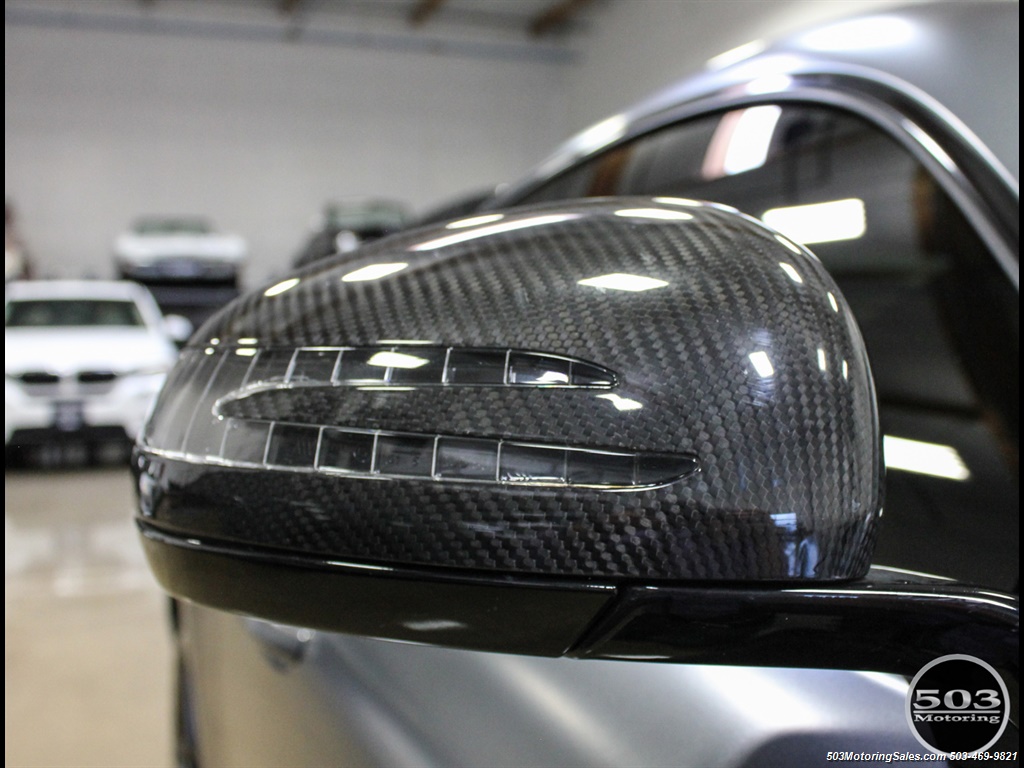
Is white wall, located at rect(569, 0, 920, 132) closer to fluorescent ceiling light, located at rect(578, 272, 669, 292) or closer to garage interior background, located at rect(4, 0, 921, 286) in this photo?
garage interior background, located at rect(4, 0, 921, 286)

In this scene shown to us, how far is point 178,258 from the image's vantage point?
1126 centimetres

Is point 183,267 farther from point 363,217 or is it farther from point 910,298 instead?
point 910,298

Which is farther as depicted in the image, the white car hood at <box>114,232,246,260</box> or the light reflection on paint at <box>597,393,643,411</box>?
the white car hood at <box>114,232,246,260</box>

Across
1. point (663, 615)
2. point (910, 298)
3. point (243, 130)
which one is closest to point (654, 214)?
point (663, 615)

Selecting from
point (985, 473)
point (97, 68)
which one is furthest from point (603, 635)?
point (97, 68)

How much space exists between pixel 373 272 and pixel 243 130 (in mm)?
14651

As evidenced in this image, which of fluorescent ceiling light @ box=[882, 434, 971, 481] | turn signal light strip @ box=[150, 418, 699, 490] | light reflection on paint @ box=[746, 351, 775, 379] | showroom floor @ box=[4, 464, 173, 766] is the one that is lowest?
showroom floor @ box=[4, 464, 173, 766]

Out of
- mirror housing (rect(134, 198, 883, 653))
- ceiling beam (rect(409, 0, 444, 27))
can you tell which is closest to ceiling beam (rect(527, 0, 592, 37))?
ceiling beam (rect(409, 0, 444, 27))

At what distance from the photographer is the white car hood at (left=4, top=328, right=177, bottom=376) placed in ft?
19.0

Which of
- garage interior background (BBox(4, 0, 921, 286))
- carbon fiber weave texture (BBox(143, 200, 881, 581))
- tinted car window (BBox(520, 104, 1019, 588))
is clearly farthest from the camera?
garage interior background (BBox(4, 0, 921, 286))

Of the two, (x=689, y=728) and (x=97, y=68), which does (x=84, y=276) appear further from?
(x=689, y=728)

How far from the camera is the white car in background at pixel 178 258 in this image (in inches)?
444

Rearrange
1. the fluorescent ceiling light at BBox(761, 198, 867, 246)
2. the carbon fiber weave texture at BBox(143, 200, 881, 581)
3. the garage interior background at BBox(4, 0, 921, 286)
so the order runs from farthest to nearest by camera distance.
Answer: the garage interior background at BBox(4, 0, 921, 286)
the fluorescent ceiling light at BBox(761, 198, 867, 246)
the carbon fiber weave texture at BBox(143, 200, 881, 581)

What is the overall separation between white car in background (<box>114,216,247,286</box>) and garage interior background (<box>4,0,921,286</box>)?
2.41 meters
